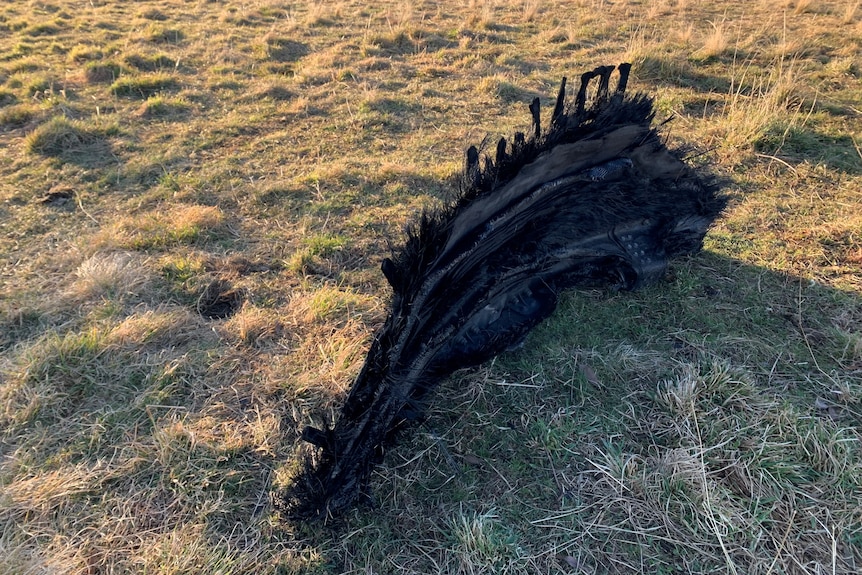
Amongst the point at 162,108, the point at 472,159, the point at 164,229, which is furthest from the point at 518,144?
the point at 162,108

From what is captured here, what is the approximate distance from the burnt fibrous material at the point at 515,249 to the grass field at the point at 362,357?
0.60ft

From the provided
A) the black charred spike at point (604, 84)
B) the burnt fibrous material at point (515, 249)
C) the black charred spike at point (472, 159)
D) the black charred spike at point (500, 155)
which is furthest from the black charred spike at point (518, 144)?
the black charred spike at point (604, 84)

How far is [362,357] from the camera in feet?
9.58

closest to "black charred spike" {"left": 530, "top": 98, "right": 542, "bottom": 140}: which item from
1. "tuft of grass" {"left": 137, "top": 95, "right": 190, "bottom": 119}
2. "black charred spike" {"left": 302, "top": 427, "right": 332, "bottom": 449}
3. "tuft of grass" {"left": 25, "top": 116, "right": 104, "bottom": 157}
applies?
"black charred spike" {"left": 302, "top": 427, "right": 332, "bottom": 449}

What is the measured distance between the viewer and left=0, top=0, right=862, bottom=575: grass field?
2176 millimetres

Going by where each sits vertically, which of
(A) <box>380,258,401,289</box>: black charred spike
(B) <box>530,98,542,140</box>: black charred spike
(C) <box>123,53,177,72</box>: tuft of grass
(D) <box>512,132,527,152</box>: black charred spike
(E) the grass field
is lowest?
(E) the grass field

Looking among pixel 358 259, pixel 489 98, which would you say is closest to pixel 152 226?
pixel 358 259

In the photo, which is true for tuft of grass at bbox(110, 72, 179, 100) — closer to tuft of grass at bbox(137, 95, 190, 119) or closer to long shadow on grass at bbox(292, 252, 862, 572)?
tuft of grass at bbox(137, 95, 190, 119)

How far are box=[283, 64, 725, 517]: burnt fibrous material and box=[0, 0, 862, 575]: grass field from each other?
0.18 meters

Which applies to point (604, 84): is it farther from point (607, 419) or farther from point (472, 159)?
point (607, 419)

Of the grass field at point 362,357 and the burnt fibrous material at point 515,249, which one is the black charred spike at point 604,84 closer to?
the burnt fibrous material at point 515,249

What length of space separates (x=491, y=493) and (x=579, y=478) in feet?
1.32

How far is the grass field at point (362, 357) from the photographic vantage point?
2176mm

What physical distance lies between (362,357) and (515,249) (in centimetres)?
103
